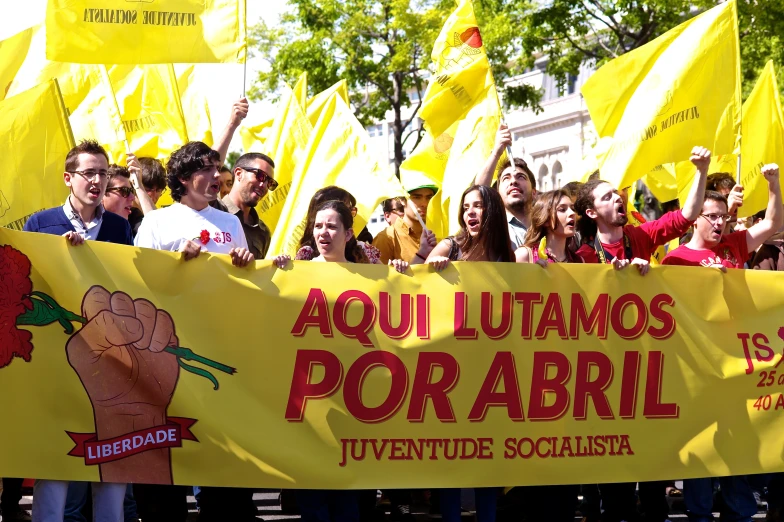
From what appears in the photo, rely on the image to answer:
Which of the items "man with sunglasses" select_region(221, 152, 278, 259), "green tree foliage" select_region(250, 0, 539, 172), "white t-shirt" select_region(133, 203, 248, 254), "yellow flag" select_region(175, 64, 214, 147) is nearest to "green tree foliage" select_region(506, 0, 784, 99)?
"green tree foliage" select_region(250, 0, 539, 172)

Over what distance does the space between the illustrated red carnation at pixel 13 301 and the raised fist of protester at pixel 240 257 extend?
970mm

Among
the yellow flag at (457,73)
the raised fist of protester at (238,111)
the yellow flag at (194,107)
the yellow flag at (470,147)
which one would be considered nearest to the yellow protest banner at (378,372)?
the raised fist of protester at (238,111)

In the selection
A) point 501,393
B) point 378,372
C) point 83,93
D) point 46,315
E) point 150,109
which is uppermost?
point 150,109

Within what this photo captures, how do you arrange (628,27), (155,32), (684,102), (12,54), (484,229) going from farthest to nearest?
(628,27), (12,54), (155,32), (684,102), (484,229)

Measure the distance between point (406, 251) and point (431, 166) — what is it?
0.78 metres

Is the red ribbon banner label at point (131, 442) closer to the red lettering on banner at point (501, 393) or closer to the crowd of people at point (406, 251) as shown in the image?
the crowd of people at point (406, 251)

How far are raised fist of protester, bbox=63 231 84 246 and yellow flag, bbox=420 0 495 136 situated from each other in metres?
3.43

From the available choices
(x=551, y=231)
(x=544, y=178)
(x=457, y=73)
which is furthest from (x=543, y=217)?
(x=544, y=178)

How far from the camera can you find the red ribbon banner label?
561 cm

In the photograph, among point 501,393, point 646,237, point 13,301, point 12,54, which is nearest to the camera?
point 13,301

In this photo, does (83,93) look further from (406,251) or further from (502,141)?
(502,141)

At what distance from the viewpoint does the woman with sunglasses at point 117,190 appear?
289 inches

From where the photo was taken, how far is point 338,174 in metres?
7.48

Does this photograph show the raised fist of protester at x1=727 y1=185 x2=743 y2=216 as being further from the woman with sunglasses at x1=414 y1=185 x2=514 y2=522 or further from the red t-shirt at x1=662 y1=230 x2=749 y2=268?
the woman with sunglasses at x1=414 y1=185 x2=514 y2=522
